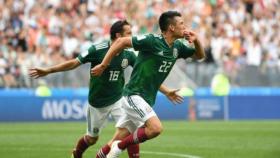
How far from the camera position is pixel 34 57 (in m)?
28.0

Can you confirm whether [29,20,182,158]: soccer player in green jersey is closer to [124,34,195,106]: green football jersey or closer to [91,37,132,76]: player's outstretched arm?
[124,34,195,106]: green football jersey

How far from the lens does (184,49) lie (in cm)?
1198

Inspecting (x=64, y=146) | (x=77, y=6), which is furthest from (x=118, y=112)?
(x=77, y=6)

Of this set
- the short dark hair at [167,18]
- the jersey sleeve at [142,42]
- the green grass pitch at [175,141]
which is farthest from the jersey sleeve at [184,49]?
the green grass pitch at [175,141]

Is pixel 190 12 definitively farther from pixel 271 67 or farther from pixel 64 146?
pixel 64 146

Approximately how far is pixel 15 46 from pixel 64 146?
12442 mm

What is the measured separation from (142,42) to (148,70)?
429 millimetres

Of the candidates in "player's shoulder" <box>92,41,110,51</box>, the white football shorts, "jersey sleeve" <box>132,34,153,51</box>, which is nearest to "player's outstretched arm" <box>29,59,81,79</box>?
"player's shoulder" <box>92,41,110,51</box>

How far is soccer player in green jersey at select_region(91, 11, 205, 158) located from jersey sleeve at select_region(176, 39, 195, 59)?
0.21 ft

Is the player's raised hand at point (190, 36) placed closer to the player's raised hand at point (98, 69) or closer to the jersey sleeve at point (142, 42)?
the jersey sleeve at point (142, 42)

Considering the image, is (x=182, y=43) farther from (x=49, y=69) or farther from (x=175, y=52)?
(x=49, y=69)

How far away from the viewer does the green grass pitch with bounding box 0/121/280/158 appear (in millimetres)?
14938

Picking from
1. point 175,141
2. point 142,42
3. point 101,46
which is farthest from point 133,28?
point 142,42

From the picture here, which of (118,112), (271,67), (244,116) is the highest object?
(118,112)
